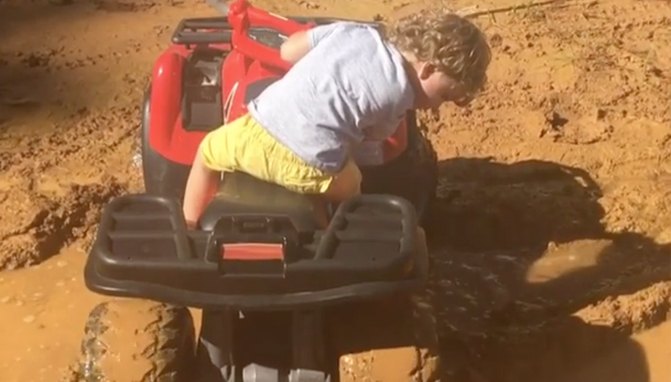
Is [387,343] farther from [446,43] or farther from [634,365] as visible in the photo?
[634,365]

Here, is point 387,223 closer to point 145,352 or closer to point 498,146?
point 145,352

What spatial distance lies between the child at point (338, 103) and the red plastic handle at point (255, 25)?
22 centimetres

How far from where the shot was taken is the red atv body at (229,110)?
3.00 metres

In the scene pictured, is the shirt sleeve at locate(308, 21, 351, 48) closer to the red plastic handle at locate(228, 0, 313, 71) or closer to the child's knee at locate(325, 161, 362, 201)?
the red plastic handle at locate(228, 0, 313, 71)

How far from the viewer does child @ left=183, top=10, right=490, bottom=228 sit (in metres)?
2.65

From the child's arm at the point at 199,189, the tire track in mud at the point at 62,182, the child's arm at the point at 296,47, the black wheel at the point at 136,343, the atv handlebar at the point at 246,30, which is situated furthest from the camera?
the tire track in mud at the point at 62,182

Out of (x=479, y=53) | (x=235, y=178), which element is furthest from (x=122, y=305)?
(x=479, y=53)

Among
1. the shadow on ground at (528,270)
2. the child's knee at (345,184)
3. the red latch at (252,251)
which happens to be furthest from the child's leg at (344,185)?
the shadow on ground at (528,270)

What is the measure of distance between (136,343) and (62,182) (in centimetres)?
146

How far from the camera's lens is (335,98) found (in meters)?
2.66

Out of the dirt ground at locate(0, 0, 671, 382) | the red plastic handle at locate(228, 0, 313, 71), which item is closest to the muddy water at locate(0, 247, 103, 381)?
the dirt ground at locate(0, 0, 671, 382)

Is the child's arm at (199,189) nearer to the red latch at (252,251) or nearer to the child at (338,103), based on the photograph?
the child at (338,103)

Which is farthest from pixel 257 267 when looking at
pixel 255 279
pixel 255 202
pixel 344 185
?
pixel 344 185

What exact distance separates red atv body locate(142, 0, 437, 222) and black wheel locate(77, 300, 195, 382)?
1.62ft
